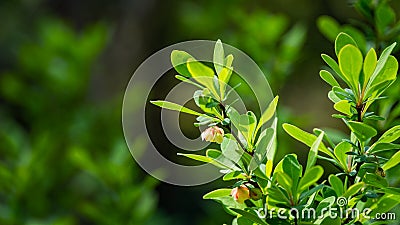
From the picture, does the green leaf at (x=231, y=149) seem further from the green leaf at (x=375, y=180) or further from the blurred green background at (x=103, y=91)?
the blurred green background at (x=103, y=91)

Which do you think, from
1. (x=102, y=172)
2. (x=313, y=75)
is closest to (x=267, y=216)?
(x=102, y=172)

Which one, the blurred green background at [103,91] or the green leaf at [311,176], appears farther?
the blurred green background at [103,91]

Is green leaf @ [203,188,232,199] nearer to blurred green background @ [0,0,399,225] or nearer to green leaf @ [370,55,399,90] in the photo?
green leaf @ [370,55,399,90]

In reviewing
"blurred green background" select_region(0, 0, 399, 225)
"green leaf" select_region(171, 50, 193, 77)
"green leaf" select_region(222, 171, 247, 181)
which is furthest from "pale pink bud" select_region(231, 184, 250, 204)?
"blurred green background" select_region(0, 0, 399, 225)

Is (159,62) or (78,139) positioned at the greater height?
(159,62)

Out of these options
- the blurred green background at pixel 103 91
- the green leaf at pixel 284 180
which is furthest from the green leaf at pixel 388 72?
the blurred green background at pixel 103 91

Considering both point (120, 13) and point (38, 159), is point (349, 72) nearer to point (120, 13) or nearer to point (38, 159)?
point (38, 159)

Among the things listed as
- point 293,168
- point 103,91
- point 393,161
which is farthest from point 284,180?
point 103,91
